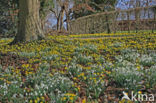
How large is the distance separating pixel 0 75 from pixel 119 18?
1204 centimetres

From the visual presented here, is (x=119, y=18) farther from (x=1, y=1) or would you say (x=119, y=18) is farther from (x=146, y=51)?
(x=1, y=1)

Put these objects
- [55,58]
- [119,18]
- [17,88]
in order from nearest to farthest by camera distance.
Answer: [17,88]
[55,58]
[119,18]

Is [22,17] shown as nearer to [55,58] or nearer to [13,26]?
[55,58]

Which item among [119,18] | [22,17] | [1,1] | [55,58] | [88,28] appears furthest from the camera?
[1,1]

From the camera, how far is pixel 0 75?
3.97 meters

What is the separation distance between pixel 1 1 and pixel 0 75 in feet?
53.0

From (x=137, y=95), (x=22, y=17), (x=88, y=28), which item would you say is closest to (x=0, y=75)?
(x=137, y=95)

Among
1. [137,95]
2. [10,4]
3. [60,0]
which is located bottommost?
[137,95]

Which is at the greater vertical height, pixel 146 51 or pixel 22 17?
pixel 22 17

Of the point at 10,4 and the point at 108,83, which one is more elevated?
the point at 10,4

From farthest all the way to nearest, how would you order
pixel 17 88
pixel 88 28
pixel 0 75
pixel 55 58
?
pixel 88 28 → pixel 55 58 → pixel 0 75 → pixel 17 88

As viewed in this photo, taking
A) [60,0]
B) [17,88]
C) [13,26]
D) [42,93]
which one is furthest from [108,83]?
[60,0]

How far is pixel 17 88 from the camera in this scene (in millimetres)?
3088

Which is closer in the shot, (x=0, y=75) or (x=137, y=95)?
(x=137, y=95)
